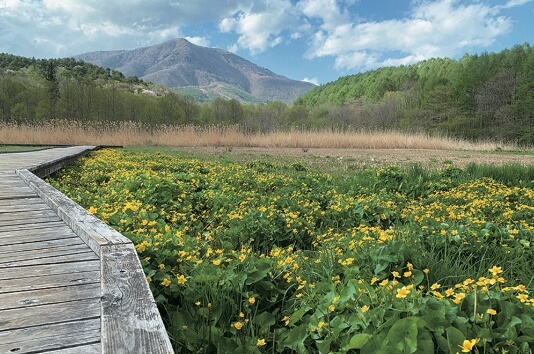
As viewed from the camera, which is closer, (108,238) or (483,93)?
(108,238)

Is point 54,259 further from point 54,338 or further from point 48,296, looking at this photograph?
point 54,338

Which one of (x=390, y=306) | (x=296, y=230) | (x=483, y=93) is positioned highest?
(x=483, y=93)

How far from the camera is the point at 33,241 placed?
249cm

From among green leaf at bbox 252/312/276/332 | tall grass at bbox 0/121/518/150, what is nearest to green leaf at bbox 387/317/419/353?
green leaf at bbox 252/312/276/332

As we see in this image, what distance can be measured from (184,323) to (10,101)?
109 feet

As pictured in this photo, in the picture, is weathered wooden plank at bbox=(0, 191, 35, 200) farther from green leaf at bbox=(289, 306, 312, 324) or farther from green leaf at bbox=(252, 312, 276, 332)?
green leaf at bbox=(289, 306, 312, 324)

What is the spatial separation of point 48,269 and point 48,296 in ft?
1.21

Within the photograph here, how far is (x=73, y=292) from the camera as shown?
1.70 metres

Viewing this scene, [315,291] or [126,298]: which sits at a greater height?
[126,298]

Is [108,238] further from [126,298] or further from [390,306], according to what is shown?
[390,306]

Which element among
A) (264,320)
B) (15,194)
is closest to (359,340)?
(264,320)

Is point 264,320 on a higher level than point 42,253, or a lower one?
lower

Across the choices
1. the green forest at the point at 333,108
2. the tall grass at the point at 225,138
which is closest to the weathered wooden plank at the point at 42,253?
the tall grass at the point at 225,138

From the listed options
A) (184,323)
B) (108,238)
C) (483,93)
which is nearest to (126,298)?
(184,323)
